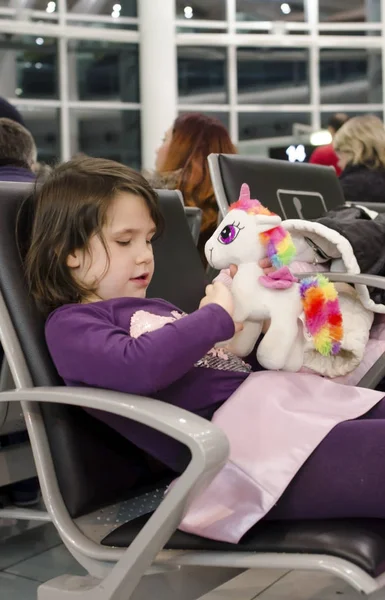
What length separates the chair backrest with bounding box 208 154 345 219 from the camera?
2.39 meters

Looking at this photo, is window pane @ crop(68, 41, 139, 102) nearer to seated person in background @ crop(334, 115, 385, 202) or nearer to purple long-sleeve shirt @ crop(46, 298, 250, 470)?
seated person in background @ crop(334, 115, 385, 202)

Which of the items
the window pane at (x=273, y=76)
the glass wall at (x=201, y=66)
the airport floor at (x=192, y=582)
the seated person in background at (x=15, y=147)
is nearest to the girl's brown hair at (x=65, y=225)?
the airport floor at (x=192, y=582)

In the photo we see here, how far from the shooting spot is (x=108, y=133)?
28.5 feet

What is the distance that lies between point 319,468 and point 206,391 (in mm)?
256

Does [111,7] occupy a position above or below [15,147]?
above

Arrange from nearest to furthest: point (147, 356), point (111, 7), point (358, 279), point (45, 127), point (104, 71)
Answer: point (147, 356), point (358, 279), point (45, 127), point (111, 7), point (104, 71)

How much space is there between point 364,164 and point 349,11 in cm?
621

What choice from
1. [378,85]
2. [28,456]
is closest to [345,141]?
[28,456]

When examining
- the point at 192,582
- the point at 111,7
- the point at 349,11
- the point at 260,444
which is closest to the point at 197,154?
the point at 192,582

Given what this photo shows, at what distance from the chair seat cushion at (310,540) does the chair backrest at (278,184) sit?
1.23m

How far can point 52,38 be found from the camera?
8.24 meters

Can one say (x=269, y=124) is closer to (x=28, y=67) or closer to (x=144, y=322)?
(x=28, y=67)

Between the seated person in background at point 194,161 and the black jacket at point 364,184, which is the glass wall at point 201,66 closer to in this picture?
the black jacket at point 364,184

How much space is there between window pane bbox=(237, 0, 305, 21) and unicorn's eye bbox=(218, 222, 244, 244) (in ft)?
25.7
